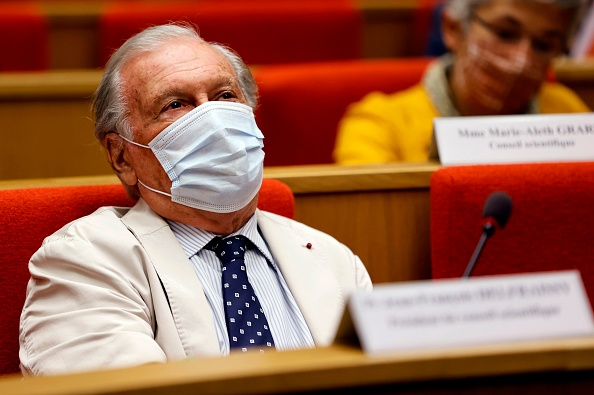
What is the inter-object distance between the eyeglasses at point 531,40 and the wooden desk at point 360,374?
1075mm

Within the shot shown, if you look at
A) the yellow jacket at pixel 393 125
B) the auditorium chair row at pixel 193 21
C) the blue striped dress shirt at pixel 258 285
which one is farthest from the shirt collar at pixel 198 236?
the auditorium chair row at pixel 193 21

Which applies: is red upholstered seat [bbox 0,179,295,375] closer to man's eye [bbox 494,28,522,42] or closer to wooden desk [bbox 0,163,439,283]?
wooden desk [bbox 0,163,439,283]

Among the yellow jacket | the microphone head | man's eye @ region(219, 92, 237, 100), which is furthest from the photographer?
the yellow jacket

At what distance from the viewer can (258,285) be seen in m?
1.02

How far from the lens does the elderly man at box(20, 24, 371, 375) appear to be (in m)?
0.90

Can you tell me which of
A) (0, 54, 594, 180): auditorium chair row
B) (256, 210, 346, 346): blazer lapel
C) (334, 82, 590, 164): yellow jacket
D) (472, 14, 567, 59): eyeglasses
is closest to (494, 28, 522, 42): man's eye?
(472, 14, 567, 59): eyeglasses

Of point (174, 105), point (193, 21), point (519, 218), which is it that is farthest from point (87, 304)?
point (193, 21)

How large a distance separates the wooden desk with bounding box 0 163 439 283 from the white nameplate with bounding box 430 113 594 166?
0.13ft

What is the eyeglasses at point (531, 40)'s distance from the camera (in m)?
1.61

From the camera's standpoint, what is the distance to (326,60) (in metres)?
2.17

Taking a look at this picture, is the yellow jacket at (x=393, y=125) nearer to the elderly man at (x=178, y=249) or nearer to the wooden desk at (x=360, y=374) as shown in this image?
the elderly man at (x=178, y=249)

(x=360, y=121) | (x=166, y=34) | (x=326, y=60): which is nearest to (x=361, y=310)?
(x=166, y=34)

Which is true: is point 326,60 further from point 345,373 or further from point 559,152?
point 345,373

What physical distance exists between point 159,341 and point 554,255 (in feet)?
1.70
